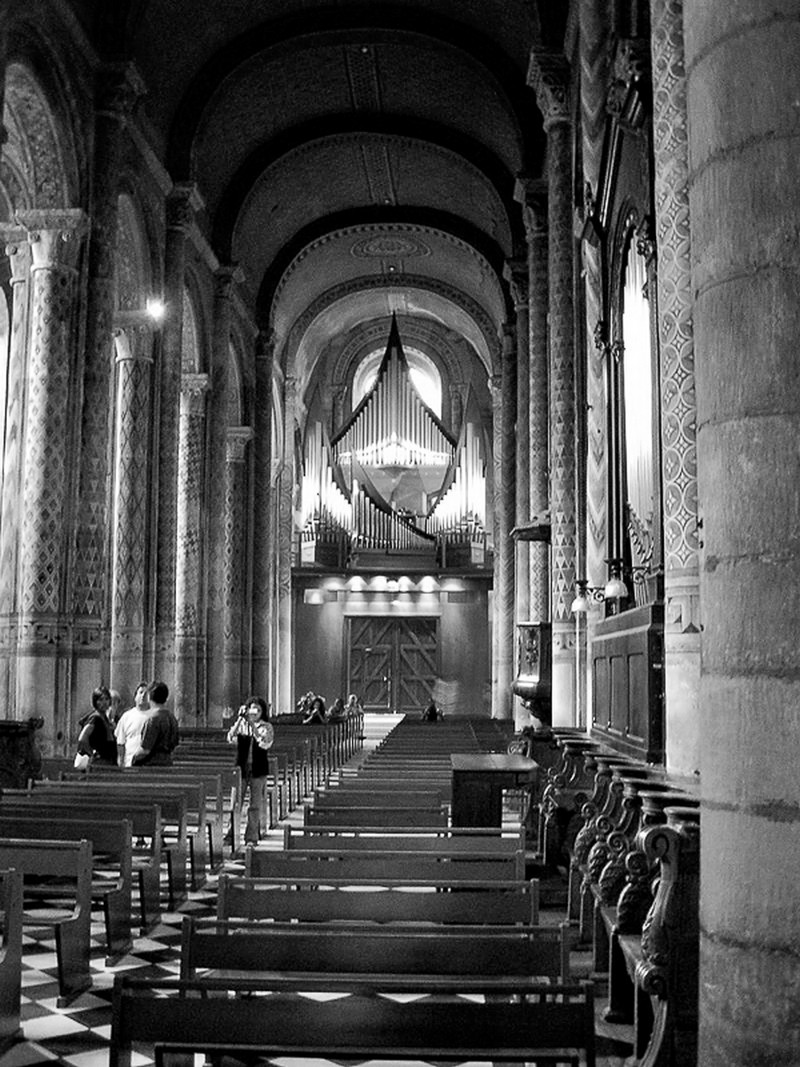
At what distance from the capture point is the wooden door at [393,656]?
3247 cm

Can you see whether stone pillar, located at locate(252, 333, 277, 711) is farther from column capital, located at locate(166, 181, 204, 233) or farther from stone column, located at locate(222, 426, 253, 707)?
column capital, located at locate(166, 181, 204, 233)

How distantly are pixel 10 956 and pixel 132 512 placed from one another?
42.8 ft

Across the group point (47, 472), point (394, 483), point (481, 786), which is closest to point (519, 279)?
point (47, 472)

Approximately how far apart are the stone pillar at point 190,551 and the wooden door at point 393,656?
11.2 meters

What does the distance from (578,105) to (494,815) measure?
8980 mm

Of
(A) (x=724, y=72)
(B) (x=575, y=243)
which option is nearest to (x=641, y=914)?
(A) (x=724, y=72)

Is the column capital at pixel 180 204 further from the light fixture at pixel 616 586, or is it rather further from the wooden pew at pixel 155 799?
the wooden pew at pixel 155 799

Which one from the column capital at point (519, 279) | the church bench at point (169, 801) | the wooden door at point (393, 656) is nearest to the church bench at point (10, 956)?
the church bench at point (169, 801)

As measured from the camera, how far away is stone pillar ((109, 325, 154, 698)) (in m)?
16.9

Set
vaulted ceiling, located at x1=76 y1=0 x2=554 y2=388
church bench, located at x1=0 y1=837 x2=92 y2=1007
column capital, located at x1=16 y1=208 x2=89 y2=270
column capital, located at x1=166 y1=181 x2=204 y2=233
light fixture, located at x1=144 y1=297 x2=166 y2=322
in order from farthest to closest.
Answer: column capital, located at x1=166 y1=181 x2=204 y2=233, vaulted ceiling, located at x1=76 y1=0 x2=554 y2=388, light fixture, located at x1=144 y1=297 x2=166 y2=322, column capital, located at x1=16 y1=208 x2=89 y2=270, church bench, located at x1=0 y1=837 x2=92 y2=1007

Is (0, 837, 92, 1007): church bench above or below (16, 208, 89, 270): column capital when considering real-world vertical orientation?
below

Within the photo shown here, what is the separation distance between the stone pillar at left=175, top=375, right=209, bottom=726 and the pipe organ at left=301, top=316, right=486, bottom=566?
1019 centimetres

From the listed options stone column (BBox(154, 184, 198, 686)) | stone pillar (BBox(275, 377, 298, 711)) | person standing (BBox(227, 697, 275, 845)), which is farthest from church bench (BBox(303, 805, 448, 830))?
stone pillar (BBox(275, 377, 298, 711))

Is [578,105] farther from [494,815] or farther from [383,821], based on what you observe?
[383,821]
